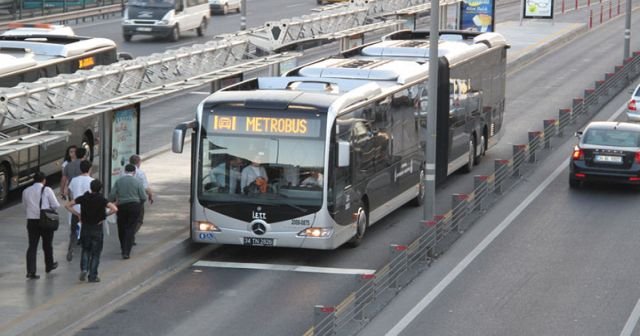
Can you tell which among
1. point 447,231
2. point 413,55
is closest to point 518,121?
point 413,55

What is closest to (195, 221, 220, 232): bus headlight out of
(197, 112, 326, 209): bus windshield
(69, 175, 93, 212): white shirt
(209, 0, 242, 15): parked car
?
(197, 112, 326, 209): bus windshield

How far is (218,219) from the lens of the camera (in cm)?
2242

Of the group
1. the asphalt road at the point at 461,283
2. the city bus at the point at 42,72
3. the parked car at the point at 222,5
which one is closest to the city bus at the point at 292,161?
the asphalt road at the point at 461,283

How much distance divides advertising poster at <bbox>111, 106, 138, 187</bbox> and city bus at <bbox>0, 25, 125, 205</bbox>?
1.06 metres

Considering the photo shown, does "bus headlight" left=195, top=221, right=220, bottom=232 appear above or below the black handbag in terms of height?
below

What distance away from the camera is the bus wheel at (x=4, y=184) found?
26.5 metres

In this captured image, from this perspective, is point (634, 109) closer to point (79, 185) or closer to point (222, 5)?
point (79, 185)

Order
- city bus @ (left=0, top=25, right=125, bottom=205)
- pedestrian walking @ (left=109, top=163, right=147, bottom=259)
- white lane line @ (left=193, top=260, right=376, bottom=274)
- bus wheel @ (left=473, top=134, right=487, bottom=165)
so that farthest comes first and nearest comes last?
bus wheel @ (left=473, top=134, right=487, bottom=165), city bus @ (left=0, top=25, right=125, bottom=205), white lane line @ (left=193, top=260, right=376, bottom=274), pedestrian walking @ (left=109, top=163, right=147, bottom=259)

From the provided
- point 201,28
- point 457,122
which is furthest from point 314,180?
point 201,28

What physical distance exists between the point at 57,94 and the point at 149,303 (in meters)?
4.98

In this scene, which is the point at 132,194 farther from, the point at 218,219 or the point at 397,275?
the point at 397,275

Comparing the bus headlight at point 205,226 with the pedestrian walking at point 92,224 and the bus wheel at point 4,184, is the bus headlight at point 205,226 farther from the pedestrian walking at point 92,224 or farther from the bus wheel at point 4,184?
the bus wheel at point 4,184

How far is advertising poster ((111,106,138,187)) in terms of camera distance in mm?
24719

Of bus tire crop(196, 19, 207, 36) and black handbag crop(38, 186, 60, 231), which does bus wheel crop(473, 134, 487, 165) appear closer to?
black handbag crop(38, 186, 60, 231)
